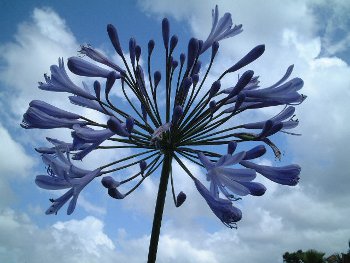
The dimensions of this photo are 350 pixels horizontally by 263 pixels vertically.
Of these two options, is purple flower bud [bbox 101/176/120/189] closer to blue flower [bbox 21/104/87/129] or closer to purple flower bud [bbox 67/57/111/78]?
blue flower [bbox 21/104/87/129]

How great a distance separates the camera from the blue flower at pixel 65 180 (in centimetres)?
479

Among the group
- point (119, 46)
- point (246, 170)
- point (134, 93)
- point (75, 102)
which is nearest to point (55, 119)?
point (75, 102)

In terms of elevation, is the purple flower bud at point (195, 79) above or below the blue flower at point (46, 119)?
above

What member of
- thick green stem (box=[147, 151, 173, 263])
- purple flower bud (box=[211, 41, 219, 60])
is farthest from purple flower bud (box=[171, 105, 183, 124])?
purple flower bud (box=[211, 41, 219, 60])

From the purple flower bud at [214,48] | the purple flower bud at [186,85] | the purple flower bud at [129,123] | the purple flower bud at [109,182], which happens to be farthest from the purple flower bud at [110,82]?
the purple flower bud at [214,48]

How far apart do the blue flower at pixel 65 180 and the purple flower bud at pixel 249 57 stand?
2459 millimetres

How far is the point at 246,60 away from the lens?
5.74 meters

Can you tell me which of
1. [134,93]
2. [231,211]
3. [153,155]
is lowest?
[231,211]

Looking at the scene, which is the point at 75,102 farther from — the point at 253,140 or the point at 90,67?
the point at 253,140

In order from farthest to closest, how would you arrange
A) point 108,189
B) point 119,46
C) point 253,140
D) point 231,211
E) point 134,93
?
point 119,46
point 134,93
point 253,140
point 108,189
point 231,211

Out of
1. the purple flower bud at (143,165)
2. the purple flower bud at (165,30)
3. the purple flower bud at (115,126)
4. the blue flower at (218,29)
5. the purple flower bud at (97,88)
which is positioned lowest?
the purple flower bud at (143,165)

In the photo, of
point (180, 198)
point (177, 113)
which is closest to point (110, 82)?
point (177, 113)

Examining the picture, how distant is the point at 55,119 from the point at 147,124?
121cm

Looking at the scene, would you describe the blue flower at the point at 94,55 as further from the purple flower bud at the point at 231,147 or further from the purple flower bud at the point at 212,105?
the purple flower bud at the point at 231,147
